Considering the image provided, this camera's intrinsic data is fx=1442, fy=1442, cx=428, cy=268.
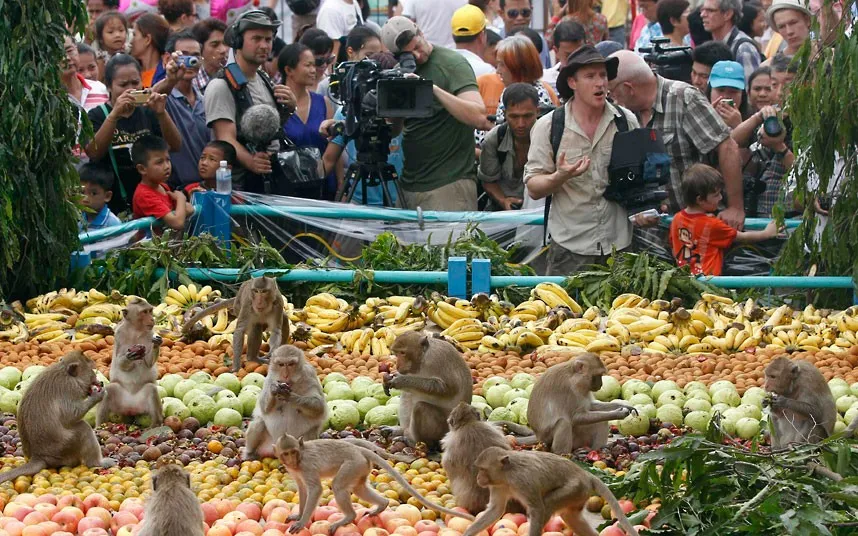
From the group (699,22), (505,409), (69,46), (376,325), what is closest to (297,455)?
(505,409)

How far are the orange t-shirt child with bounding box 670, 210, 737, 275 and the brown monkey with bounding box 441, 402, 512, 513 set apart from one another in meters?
5.47

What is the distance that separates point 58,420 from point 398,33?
6.29m

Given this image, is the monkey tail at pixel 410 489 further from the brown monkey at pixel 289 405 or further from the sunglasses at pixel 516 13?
the sunglasses at pixel 516 13

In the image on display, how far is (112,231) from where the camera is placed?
12141 millimetres

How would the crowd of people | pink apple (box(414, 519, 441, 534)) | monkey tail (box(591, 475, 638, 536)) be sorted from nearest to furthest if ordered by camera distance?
monkey tail (box(591, 475, 638, 536)), pink apple (box(414, 519, 441, 534)), the crowd of people

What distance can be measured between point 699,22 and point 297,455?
34.0 feet

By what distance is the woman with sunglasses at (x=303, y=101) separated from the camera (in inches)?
539

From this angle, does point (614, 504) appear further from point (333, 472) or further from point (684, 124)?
point (684, 124)

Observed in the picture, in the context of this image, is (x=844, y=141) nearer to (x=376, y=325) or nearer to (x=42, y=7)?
(x=376, y=325)

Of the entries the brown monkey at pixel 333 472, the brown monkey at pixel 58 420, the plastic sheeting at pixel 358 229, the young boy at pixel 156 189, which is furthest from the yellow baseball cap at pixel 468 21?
the brown monkey at pixel 333 472

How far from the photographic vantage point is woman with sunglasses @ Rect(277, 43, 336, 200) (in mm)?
13680

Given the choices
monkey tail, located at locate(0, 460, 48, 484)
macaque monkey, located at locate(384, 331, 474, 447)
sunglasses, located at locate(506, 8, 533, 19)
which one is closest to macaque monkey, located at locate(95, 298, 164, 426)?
monkey tail, located at locate(0, 460, 48, 484)

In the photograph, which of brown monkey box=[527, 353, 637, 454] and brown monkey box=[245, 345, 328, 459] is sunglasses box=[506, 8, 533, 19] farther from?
brown monkey box=[245, 345, 328, 459]

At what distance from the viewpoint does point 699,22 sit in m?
15.7
